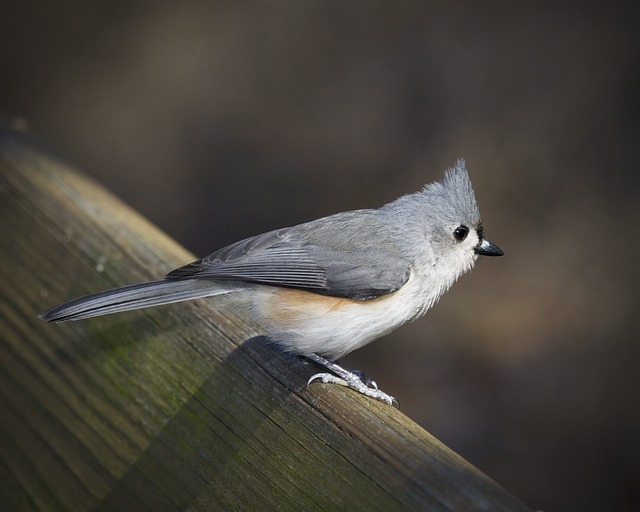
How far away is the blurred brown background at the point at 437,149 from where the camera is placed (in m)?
4.48

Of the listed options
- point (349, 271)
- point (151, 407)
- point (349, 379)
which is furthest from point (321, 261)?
point (151, 407)

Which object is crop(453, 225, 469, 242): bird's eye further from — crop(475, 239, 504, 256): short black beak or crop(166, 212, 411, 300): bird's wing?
crop(166, 212, 411, 300): bird's wing

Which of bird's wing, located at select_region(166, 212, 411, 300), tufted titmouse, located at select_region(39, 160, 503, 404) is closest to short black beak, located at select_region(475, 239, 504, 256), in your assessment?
tufted titmouse, located at select_region(39, 160, 503, 404)

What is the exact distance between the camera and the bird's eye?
3117 millimetres

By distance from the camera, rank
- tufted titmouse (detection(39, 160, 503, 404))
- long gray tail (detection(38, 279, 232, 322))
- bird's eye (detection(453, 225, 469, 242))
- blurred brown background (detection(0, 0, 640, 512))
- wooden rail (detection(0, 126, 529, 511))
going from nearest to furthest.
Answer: wooden rail (detection(0, 126, 529, 511)) < long gray tail (detection(38, 279, 232, 322)) < tufted titmouse (detection(39, 160, 503, 404)) < bird's eye (detection(453, 225, 469, 242)) < blurred brown background (detection(0, 0, 640, 512))

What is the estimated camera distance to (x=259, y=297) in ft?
9.18

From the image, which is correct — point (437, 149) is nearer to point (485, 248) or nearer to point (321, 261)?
point (485, 248)

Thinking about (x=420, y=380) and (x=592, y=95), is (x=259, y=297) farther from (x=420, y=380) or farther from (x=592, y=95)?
(x=592, y=95)

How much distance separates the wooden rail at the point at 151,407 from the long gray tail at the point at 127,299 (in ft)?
0.19

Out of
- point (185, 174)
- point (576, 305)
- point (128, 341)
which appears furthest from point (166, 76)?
point (128, 341)

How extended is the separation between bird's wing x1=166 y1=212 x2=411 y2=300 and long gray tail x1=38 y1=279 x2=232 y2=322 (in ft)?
0.91

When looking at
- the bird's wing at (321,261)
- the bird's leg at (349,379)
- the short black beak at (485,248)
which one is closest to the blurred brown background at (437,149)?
the bird's wing at (321,261)

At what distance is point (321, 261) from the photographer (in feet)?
9.73

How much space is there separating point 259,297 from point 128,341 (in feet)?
1.92
